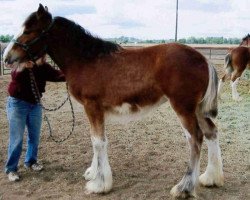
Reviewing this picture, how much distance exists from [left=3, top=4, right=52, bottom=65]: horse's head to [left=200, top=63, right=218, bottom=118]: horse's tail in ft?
7.01

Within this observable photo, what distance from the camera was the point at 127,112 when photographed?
5164 mm

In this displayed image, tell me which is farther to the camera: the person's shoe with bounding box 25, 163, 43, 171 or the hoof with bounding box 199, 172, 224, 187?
the person's shoe with bounding box 25, 163, 43, 171

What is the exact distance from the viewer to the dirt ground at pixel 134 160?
5.22m

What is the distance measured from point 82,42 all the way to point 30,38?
0.67 m

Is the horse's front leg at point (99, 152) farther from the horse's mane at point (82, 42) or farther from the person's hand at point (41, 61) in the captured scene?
the person's hand at point (41, 61)

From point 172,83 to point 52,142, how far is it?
11.4 ft

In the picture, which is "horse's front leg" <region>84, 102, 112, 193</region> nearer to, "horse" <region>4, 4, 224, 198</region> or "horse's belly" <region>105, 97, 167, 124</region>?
"horse" <region>4, 4, 224, 198</region>

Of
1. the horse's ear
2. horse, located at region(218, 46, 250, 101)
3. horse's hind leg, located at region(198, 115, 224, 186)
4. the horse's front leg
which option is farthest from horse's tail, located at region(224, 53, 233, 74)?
the horse's ear

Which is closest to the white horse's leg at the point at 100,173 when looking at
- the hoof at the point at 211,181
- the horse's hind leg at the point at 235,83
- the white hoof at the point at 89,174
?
the white hoof at the point at 89,174

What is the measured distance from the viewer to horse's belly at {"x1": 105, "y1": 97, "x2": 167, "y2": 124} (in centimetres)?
511

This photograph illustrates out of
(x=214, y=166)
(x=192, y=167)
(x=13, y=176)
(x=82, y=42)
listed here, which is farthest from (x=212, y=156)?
(x=13, y=176)

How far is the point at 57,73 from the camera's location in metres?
5.86

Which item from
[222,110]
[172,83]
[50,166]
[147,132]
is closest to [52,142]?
[50,166]

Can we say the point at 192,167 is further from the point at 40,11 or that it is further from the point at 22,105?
the point at 40,11
